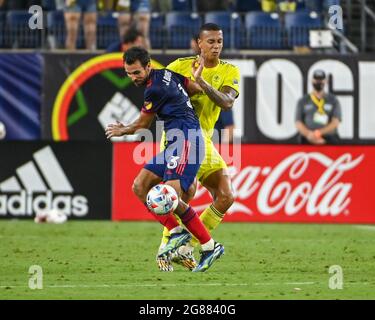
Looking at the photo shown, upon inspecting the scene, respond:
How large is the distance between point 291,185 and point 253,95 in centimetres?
228

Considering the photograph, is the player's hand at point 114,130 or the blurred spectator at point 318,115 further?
the blurred spectator at point 318,115

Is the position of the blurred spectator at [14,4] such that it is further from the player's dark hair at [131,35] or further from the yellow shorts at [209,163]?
the yellow shorts at [209,163]

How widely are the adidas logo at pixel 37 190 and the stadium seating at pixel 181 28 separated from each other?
3.77m

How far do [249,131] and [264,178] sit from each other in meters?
1.76

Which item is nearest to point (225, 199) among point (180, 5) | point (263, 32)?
point (263, 32)

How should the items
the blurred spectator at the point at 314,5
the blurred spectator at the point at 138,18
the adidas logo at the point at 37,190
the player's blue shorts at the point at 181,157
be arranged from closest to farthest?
the player's blue shorts at the point at 181,157 → the adidas logo at the point at 37,190 → the blurred spectator at the point at 138,18 → the blurred spectator at the point at 314,5


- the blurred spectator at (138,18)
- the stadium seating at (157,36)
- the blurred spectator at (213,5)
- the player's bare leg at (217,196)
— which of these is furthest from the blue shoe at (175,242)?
the blurred spectator at (213,5)

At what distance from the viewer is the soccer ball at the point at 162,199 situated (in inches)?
438

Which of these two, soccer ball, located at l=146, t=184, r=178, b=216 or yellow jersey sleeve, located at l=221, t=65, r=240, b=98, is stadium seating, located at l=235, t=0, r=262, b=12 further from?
soccer ball, located at l=146, t=184, r=178, b=216

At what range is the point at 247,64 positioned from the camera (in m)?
20.2

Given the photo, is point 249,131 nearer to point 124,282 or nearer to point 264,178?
point 264,178

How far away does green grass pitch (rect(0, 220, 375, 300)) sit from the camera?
1020 centimetres

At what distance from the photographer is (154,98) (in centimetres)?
1153

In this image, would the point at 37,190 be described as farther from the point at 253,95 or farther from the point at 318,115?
the point at 318,115
